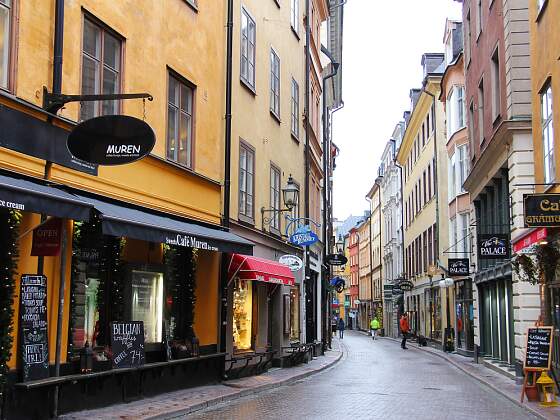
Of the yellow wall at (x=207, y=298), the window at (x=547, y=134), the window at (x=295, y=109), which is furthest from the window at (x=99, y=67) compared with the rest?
the window at (x=295, y=109)

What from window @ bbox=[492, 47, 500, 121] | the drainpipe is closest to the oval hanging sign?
the drainpipe

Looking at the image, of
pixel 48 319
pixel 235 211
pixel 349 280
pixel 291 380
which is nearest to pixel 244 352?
pixel 291 380

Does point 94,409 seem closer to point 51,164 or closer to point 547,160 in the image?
point 51,164

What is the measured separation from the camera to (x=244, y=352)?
62.2 ft

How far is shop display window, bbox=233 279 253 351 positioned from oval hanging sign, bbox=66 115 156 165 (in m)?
8.55

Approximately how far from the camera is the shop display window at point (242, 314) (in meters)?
18.6

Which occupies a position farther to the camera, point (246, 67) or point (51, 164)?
point (246, 67)

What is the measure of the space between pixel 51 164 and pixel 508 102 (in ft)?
40.1

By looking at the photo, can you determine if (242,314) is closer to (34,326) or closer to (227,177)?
(227,177)

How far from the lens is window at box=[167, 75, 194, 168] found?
14.8 m

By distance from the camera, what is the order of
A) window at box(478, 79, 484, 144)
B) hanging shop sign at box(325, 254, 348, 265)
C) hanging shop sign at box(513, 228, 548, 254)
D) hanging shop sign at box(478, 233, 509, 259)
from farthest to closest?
hanging shop sign at box(325, 254, 348, 265), window at box(478, 79, 484, 144), hanging shop sign at box(478, 233, 509, 259), hanging shop sign at box(513, 228, 548, 254)

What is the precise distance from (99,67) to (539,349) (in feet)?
30.7

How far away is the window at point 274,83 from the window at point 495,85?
6.25 m

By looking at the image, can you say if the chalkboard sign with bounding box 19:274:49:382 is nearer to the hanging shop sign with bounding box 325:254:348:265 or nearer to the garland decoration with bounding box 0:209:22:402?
the garland decoration with bounding box 0:209:22:402
